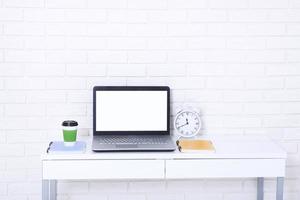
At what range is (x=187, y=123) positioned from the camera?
9.22 ft

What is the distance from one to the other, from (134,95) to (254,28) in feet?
2.40

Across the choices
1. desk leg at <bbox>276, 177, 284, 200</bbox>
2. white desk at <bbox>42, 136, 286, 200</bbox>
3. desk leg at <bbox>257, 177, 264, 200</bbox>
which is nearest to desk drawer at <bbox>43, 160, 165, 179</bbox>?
white desk at <bbox>42, 136, 286, 200</bbox>

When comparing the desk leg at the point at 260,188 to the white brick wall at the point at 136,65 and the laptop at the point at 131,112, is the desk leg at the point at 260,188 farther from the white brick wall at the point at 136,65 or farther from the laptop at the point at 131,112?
the laptop at the point at 131,112

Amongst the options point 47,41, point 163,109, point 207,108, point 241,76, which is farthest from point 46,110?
point 241,76

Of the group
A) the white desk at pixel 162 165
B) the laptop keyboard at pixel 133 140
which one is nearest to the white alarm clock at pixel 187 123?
the laptop keyboard at pixel 133 140

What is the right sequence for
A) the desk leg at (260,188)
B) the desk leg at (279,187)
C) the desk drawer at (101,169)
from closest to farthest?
the desk drawer at (101,169) < the desk leg at (279,187) < the desk leg at (260,188)

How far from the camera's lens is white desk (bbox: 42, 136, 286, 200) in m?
2.46

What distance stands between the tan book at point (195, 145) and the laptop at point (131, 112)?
11 cm

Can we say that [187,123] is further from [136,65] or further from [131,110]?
[136,65]

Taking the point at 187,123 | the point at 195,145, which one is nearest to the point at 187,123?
the point at 187,123

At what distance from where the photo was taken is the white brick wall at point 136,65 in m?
2.78

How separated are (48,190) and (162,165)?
576 mm

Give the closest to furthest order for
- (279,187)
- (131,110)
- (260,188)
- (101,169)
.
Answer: (101,169), (279,187), (131,110), (260,188)

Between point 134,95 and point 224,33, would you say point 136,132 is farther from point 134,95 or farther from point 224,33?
point 224,33
